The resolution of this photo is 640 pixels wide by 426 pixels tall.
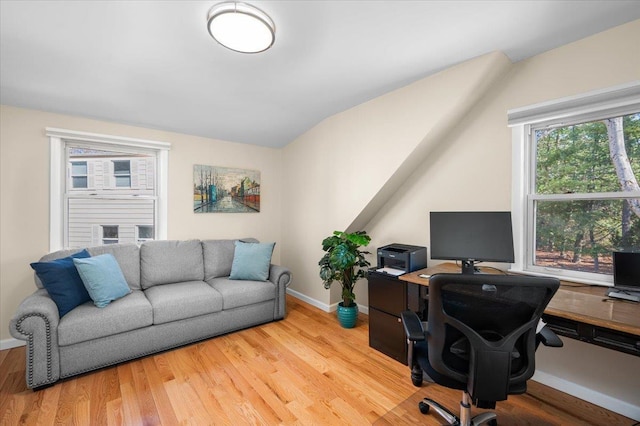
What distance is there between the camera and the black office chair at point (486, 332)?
1.12 metres

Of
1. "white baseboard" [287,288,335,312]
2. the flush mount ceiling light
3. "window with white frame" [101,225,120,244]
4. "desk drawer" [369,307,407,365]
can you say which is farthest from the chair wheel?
"window with white frame" [101,225,120,244]

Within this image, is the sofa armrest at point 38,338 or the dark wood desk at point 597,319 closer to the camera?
the dark wood desk at point 597,319

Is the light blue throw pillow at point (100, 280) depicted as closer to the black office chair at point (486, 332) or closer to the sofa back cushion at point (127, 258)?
the sofa back cushion at point (127, 258)

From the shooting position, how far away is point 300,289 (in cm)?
380

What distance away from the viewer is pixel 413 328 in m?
1.39

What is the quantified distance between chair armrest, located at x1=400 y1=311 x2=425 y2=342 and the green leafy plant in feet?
4.12

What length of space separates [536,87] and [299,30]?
182 cm

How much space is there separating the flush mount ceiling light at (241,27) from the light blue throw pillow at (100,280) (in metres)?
2.10

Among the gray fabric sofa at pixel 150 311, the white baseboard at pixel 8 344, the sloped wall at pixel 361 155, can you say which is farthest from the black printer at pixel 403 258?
the white baseboard at pixel 8 344

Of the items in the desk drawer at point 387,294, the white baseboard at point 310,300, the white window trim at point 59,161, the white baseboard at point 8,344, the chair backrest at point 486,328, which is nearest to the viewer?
the chair backrest at point 486,328

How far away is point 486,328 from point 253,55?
7.42 feet

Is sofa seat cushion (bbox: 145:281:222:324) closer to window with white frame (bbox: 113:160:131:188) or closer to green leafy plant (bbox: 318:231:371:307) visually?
green leafy plant (bbox: 318:231:371:307)

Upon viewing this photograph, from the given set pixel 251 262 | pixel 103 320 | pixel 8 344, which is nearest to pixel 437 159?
pixel 251 262

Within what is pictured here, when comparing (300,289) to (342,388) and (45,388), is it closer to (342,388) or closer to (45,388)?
(342,388)
